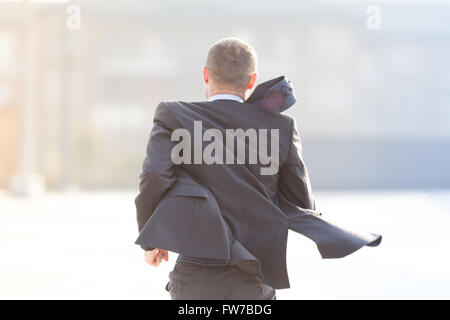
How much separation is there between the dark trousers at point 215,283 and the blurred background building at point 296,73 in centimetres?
1839

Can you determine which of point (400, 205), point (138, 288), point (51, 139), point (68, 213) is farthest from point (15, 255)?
point (51, 139)

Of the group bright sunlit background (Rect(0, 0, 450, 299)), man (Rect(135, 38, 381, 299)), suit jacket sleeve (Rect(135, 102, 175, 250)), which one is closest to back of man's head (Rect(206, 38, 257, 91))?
man (Rect(135, 38, 381, 299))

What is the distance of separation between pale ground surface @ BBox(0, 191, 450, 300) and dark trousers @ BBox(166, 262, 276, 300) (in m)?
0.43

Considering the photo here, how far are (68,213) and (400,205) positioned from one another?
7.15 metres

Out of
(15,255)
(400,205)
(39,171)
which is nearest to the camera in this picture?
(15,255)

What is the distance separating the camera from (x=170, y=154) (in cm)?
242

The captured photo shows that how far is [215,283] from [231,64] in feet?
2.58

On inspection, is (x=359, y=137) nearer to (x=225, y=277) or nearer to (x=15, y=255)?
(x=15, y=255)

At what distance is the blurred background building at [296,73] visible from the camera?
2131cm

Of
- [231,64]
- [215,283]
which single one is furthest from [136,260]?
[231,64]

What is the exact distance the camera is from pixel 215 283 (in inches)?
95.2

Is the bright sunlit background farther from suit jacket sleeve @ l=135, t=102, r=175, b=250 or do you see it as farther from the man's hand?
suit jacket sleeve @ l=135, t=102, r=175, b=250

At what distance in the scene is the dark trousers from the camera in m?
2.42

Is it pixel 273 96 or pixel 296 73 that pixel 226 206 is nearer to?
pixel 273 96
